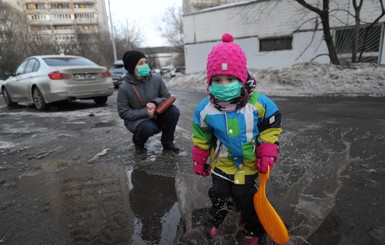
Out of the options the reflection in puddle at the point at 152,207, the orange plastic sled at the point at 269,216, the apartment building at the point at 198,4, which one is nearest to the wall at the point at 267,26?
the reflection in puddle at the point at 152,207

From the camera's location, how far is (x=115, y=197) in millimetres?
2879

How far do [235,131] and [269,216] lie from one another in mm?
587

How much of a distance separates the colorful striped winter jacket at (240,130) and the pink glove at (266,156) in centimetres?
5

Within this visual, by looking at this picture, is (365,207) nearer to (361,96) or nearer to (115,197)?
(115,197)

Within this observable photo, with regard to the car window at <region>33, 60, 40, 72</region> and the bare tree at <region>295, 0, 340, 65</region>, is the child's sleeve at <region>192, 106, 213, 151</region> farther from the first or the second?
the bare tree at <region>295, 0, 340, 65</region>

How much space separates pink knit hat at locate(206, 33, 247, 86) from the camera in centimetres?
185

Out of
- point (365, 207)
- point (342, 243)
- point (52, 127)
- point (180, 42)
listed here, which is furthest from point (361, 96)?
point (180, 42)

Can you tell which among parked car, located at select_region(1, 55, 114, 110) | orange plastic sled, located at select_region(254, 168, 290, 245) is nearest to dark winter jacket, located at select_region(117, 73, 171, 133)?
orange plastic sled, located at select_region(254, 168, 290, 245)

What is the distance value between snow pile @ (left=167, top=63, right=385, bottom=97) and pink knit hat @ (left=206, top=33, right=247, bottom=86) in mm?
8137

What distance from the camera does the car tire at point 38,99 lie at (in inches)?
330

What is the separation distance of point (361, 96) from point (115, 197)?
8046 millimetres

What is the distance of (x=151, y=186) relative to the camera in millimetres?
3080

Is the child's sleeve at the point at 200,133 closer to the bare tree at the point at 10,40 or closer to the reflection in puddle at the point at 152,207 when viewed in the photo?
the reflection in puddle at the point at 152,207

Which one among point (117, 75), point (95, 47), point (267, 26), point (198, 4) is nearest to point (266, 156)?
point (267, 26)
